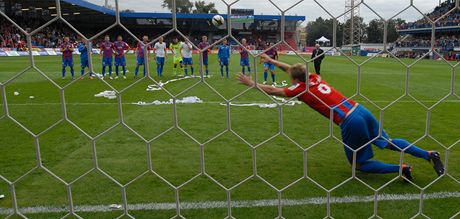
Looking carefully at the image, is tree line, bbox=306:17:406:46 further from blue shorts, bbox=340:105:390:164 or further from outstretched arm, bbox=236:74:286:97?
blue shorts, bbox=340:105:390:164

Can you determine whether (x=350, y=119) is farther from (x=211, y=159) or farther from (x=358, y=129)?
(x=211, y=159)

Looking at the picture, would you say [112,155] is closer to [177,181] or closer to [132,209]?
[177,181]

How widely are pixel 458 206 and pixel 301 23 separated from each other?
1951 millimetres

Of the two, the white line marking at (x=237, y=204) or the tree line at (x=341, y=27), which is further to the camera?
the white line marking at (x=237, y=204)

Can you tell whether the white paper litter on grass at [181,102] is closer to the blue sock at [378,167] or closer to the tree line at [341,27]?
the blue sock at [378,167]

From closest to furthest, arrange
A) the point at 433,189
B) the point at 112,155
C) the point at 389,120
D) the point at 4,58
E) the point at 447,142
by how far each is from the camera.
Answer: the point at 433,189, the point at 112,155, the point at 447,142, the point at 389,120, the point at 4,58

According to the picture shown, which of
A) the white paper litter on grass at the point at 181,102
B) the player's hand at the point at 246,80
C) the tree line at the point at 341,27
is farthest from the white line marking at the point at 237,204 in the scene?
the white paper litter on grass at the point at 181,102

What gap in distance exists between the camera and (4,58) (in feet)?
75.8

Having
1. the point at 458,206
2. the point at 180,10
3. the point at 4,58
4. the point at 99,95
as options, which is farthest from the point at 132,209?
the point at 4,58

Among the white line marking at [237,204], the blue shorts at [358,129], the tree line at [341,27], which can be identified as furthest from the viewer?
the blue shorts at [358,129]

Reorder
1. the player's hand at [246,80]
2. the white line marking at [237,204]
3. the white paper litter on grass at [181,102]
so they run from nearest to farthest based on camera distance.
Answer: the player's hand at [246,80] < the white line marking at [237,204] < the white paper litter on grass at [181,102]

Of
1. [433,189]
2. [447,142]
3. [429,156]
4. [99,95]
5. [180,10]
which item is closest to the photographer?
[180,10]

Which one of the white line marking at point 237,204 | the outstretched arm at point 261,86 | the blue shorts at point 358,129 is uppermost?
the outstretched arm at point 261,86

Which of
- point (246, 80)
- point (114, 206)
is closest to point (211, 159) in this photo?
point (114, 206)
